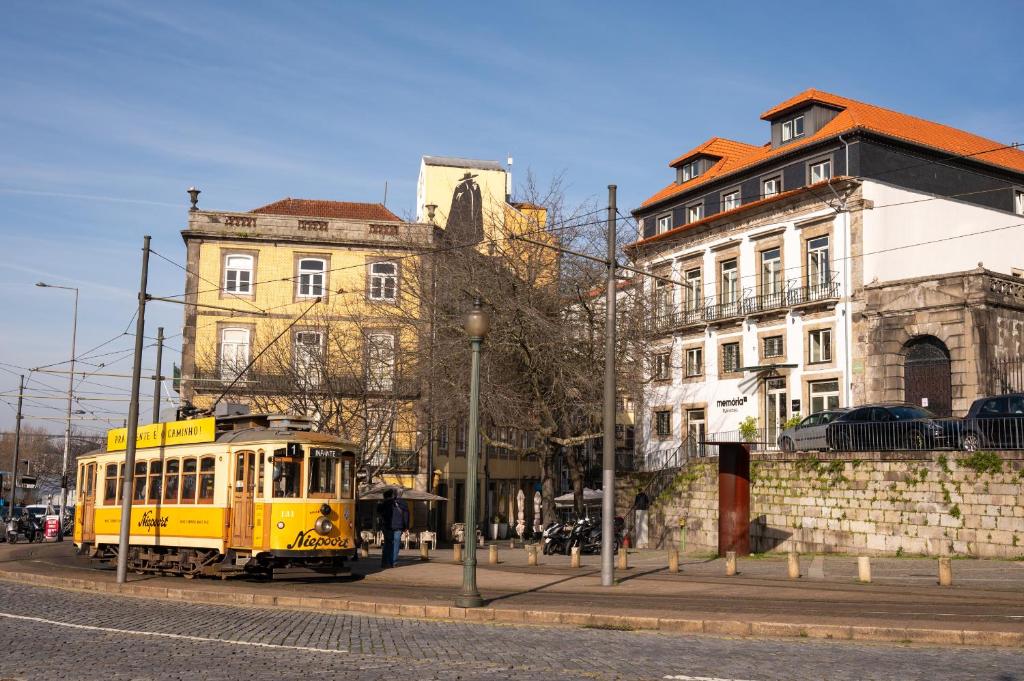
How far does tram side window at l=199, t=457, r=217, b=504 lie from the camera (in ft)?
71.4

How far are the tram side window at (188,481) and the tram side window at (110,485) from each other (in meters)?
4.09

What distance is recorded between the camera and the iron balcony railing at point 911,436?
25219mm

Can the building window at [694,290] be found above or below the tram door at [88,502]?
above

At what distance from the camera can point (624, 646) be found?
1161cm

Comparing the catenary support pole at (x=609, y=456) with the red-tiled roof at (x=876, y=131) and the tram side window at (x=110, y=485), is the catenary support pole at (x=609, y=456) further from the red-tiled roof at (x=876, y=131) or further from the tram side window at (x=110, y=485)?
the red-tiled roof at (x=876, y=131)

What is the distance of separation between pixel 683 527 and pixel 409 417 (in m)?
14.1

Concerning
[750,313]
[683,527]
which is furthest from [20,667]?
[750,313]

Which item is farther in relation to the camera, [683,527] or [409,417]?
[409,417]

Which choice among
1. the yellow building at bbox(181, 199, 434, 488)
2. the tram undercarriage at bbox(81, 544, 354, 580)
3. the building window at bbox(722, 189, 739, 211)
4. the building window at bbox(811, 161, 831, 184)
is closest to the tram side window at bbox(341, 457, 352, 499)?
the tram undercarriage at bbox(81, 544, 354, 580)

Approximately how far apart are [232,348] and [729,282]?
21904mm

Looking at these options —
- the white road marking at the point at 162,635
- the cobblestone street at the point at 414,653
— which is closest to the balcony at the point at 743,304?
the cobblestone street at the point at 414,653

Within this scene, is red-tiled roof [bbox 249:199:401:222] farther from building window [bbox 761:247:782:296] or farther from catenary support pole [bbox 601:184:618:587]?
catenary support pole [bbox 601:184:618:587]

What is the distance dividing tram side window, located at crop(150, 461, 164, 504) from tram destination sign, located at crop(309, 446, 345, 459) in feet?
15.9

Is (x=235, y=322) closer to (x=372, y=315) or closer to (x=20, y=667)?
(x=372, y=315)
